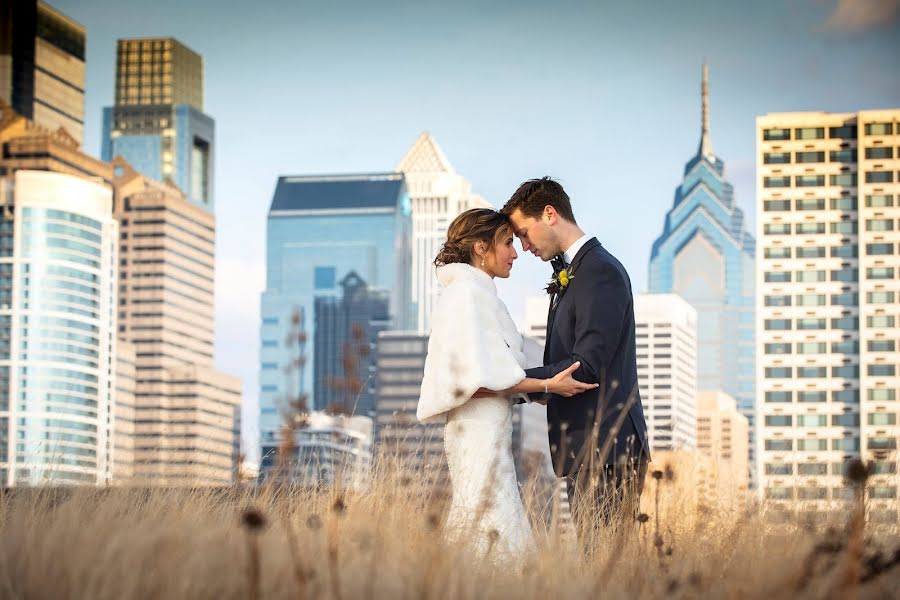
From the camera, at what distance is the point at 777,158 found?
487 ft

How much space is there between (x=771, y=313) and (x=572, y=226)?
5654 inches

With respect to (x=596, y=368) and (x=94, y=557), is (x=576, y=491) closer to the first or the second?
(x=596, y=368)

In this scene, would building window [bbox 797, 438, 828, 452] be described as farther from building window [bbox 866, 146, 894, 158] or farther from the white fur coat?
the white fur coat

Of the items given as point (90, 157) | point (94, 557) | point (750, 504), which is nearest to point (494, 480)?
point (750, 504)

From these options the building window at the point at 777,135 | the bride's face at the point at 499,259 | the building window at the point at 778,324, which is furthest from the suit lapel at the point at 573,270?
the building window at the point at 777,135

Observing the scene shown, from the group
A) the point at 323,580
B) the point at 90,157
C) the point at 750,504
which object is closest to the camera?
the point at 323,580

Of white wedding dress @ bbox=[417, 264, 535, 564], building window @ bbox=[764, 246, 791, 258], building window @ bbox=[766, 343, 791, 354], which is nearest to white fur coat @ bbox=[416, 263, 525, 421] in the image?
white wedding dress @ bbox=[417, 264, 535, 564]

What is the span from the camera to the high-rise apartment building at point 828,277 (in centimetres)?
14112

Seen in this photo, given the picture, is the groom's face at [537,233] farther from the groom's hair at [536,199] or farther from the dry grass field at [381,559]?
the dry grass field at [381,559]

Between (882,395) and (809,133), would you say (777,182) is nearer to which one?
(809,133)

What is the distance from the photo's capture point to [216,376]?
182 metres

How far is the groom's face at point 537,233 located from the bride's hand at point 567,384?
2.11 feet

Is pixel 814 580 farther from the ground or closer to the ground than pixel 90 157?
closer to the ground

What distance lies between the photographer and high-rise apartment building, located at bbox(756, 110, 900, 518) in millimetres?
141125
